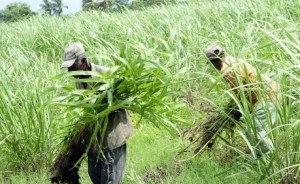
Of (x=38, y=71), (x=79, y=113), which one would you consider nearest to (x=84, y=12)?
(x=38, y=71)

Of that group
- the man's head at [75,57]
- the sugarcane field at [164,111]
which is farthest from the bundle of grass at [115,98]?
the man's head at [75,57]

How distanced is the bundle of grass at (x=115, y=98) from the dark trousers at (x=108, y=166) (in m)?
0.10

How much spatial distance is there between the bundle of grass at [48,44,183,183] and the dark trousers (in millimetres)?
104

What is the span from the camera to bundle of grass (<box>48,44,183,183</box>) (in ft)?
10.3

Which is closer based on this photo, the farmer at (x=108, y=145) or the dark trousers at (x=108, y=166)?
the farmer at (x=108, y=145)

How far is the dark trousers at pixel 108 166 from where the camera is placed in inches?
137

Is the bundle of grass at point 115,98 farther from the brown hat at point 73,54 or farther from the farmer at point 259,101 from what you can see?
the farmer at point 259,101

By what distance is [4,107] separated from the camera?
14.8 ft

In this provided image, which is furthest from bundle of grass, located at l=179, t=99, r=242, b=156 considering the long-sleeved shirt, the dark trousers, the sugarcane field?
the dark trousers

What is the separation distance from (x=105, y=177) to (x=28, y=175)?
1462mm

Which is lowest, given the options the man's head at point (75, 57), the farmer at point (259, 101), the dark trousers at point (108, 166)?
the dark trousers at point (108, 166)

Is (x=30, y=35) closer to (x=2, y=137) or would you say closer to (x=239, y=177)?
(x=2, y=137)

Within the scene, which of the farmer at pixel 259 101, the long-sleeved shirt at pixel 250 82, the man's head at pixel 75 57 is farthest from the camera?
the man's head at pixel 75 57

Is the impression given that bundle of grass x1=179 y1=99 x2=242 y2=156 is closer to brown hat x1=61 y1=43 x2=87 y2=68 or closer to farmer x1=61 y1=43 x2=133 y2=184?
farmer x1=61 y1=43 x2=133 y2=184
